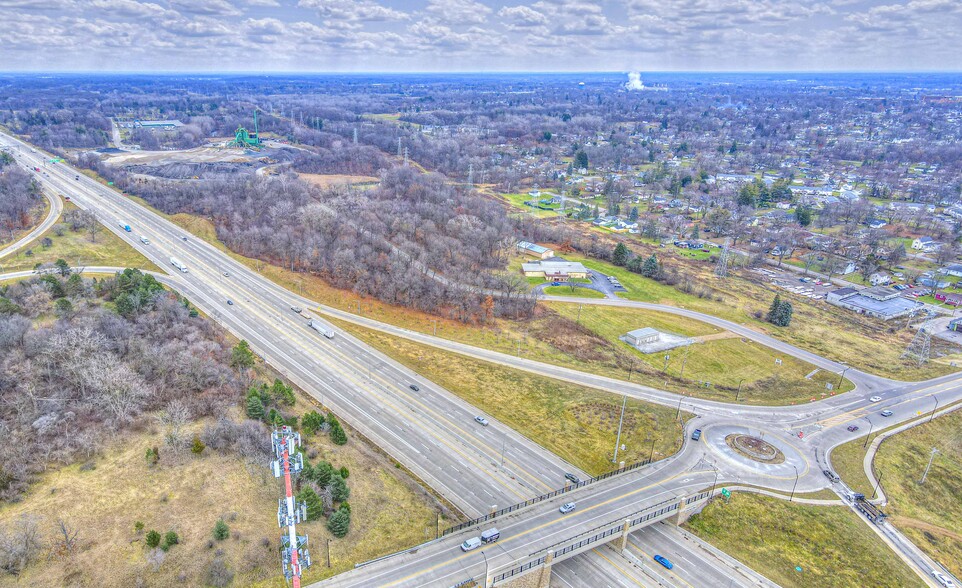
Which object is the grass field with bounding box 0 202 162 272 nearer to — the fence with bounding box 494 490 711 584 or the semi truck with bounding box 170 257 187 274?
the semi truck with bounding box 170 257 187 274

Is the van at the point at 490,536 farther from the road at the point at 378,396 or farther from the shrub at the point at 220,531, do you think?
the shrub at the point at 220,531

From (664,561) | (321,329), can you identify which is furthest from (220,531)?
(321,329)

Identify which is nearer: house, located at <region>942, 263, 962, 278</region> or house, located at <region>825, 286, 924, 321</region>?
house, located at <region>825, 286, 924, 321</region>

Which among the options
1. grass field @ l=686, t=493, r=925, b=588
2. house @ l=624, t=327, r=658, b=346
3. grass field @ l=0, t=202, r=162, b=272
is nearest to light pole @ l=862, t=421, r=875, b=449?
grass field @ l=686, t=493, r=925, b=588

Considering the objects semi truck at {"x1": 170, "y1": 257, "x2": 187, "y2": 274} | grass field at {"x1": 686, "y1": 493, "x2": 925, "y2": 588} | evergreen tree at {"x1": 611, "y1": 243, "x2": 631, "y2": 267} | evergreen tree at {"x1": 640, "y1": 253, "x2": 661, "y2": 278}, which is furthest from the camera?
evergreen tree at {"x1": 611, "y1": 243, "x2": 631, "y2": 267}

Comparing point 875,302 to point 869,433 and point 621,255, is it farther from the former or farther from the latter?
point 869,433

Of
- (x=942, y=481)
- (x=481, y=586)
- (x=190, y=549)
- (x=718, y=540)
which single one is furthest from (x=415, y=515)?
(x=942, y=481)
